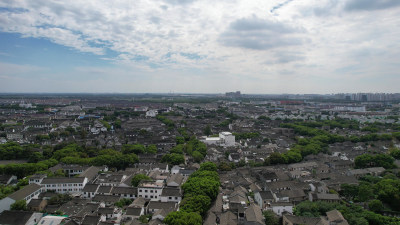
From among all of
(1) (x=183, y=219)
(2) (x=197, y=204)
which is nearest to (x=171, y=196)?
(2) (x=197, y=204)

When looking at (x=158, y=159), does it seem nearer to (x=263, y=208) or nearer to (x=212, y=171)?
(x=212, y=171)

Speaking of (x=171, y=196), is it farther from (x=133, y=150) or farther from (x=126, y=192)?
(x=133, y=150)

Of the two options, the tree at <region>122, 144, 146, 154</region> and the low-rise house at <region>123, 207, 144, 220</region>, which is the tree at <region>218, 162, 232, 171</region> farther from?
the low-rise house at <region>123, 207, 144, 220</region>

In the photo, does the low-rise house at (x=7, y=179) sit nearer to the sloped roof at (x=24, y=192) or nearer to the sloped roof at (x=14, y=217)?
the sloped roof at (x=24, y=192)

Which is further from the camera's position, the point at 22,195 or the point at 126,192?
the point at 126,192

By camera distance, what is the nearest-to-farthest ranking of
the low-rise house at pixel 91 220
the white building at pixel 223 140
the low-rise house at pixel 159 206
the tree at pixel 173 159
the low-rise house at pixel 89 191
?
1. the low-rise house at pixel 91 220
2. the low-rise house at pixel 159 206
3. the low-rise house at pixel 89 191
4. the tree at pixel 173 159
5. the white building at pixel 223 140

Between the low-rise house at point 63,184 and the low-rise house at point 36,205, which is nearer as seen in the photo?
the low-rise house at point 36,205

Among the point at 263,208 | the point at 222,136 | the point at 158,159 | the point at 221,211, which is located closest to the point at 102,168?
the point at 158,159

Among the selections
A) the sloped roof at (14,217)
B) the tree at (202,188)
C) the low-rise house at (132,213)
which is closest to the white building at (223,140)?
the tree at (202,188)
